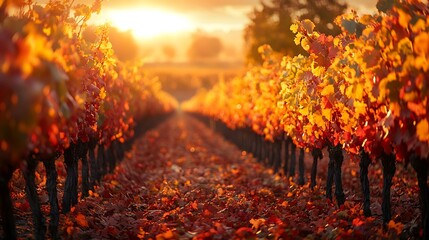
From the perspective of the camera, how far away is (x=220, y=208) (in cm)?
1360

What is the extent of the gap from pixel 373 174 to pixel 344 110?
9.48 m

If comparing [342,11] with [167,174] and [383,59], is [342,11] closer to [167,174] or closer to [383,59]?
[167,174]

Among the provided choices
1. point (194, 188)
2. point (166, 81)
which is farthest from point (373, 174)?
point (166, 81)

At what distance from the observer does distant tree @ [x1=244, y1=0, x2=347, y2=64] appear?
137 ft

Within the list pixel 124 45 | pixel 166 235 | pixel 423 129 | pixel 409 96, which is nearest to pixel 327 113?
pixel 409 96

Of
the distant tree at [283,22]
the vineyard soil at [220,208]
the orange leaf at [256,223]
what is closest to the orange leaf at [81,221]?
the vineyard soil at [220,208]

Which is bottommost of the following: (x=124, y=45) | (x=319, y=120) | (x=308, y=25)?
(x=319, y=120)

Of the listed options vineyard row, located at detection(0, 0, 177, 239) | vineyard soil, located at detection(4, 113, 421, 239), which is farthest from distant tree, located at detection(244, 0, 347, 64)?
vineyard row, located at detection(0, 0, 177, 239)

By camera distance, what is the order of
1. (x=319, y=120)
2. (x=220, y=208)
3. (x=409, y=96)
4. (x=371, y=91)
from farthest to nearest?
(x=220, y=208)
(x=319, y=120)
(x=371, y=91)
(x=409, y=96)

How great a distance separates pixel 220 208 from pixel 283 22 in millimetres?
33766

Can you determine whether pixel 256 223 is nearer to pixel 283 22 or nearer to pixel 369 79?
pixel 369 79

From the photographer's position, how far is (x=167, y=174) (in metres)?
21.7

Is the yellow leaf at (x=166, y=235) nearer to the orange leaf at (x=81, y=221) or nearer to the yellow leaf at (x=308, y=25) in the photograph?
the orange leaf at (x=81, y=221)

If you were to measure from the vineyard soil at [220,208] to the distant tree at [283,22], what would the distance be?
20.7m
